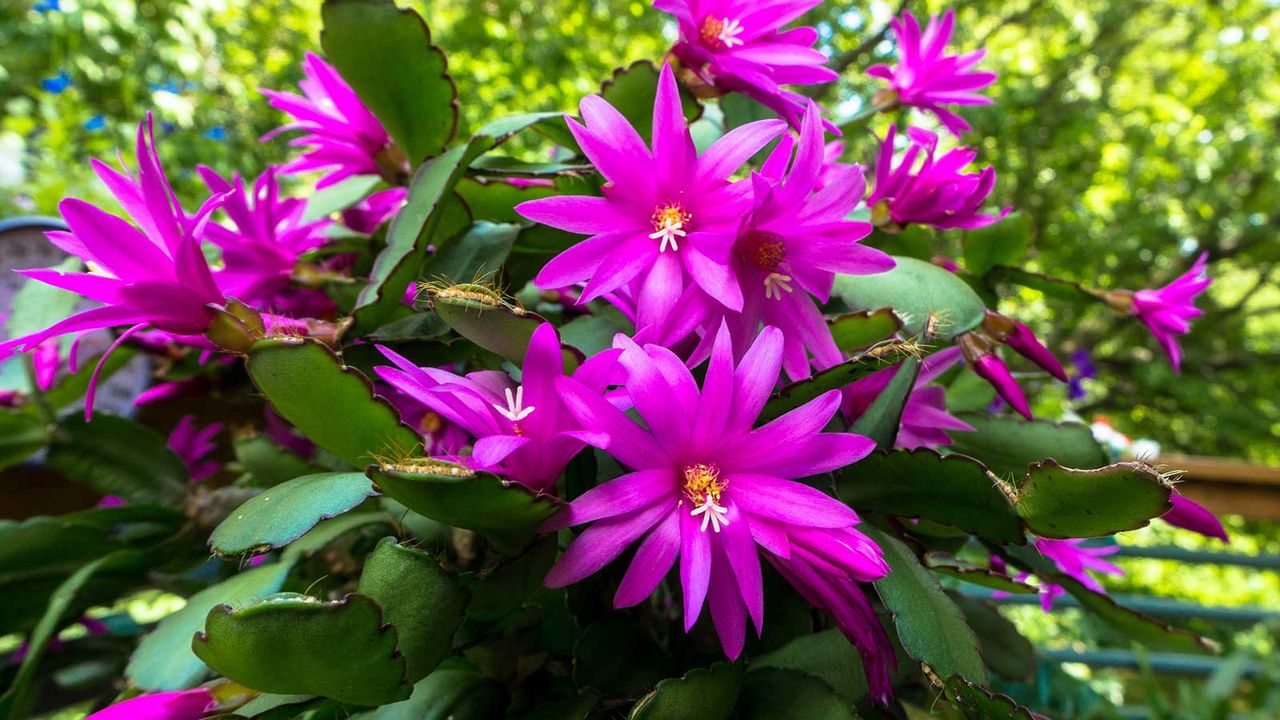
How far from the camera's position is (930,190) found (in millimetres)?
427

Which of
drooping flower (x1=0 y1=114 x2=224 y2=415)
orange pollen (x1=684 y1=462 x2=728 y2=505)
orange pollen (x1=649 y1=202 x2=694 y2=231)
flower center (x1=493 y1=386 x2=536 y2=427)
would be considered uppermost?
orange pollen (x1=649 y1=202 x2=694 y2=231)

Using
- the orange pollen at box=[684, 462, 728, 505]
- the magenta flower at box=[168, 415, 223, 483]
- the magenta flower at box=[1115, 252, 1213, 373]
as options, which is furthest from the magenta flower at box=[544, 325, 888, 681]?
the magenta flower at box=[168, 415, 223, 483]

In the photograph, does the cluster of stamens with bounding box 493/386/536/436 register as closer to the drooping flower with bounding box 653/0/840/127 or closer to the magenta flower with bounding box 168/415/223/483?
the drooping flower with bounding box 653/0/840/127

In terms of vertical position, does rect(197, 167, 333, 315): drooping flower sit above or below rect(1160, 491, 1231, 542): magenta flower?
above

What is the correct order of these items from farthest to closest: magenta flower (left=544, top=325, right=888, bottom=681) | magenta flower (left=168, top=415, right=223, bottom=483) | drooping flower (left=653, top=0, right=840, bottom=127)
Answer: magenta flower (left=168, top=415, right=223, bottom=483), drooping flower (left=653, top=0, right=840, bottom=127), magenta flower (left=544, top=325, right=888, bottom=681)

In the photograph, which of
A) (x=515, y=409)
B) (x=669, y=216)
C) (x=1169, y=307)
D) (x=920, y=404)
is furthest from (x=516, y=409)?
(x=1169, y=307)

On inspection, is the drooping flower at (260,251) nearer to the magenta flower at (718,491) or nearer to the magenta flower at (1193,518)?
the magenta flower at (718,491)

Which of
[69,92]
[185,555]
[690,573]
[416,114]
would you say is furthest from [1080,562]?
[69,92]

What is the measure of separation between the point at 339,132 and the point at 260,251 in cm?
9

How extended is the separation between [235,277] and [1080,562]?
1.74ft

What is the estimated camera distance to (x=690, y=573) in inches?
10.9

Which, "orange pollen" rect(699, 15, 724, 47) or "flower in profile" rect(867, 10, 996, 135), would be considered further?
"flower in profile" rect(867, 10, 996, 135)

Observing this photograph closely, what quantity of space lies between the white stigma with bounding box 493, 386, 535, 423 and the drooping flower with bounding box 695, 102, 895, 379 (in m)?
0.08

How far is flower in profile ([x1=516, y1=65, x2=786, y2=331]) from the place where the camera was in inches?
11.8
